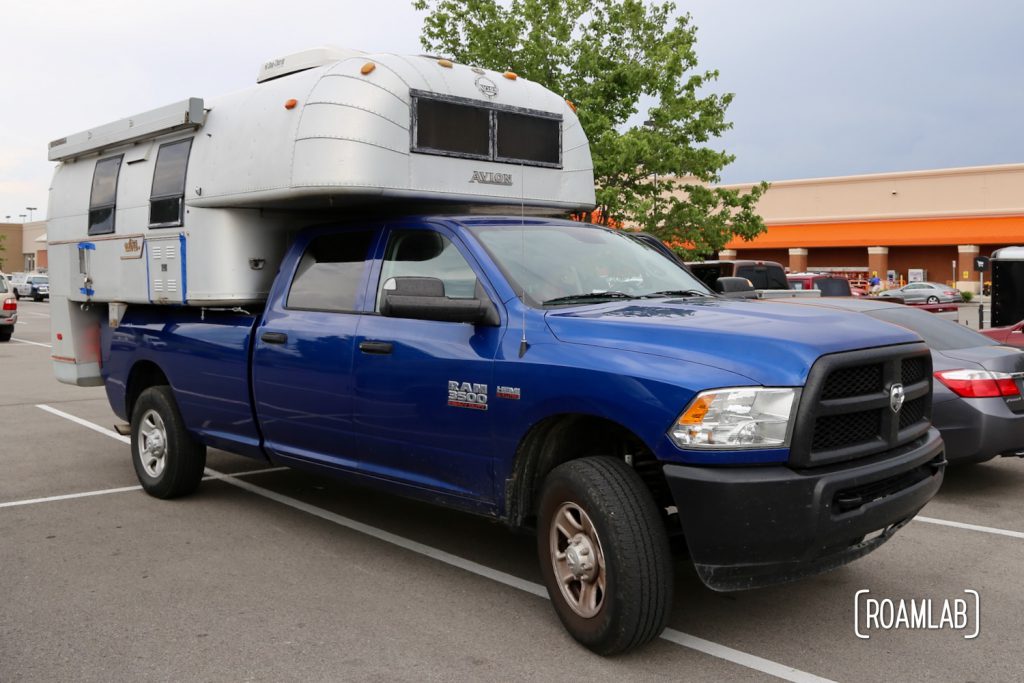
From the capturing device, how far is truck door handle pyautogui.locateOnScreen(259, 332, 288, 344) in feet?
19.5

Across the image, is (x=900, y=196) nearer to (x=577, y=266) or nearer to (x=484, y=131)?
(x=484, y=131)

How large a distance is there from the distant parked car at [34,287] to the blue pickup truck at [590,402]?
52180 millimetres

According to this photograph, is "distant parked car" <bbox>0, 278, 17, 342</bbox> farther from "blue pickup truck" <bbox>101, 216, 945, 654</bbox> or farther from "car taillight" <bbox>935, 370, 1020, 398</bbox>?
"car taillight" <bbox>935, 370, 1020, 398</bbox>

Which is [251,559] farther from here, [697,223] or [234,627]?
[697,223]

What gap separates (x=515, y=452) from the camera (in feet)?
14.9

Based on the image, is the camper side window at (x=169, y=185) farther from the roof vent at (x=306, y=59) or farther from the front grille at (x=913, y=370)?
the front grille at (x=913, y=370)

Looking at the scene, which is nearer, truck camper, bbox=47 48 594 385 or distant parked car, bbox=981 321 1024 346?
truck camper, bbox=47 48 594 385

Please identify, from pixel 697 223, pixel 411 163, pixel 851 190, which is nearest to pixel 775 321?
pixel 411 163

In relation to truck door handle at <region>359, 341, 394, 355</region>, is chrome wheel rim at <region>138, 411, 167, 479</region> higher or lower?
lower

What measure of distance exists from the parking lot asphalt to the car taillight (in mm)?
815

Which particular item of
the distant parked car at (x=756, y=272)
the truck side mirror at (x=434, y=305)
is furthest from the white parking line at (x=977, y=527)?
the distant parked car at (x=756, y=272)

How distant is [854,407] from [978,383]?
390cm

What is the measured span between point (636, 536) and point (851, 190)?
5305 cm

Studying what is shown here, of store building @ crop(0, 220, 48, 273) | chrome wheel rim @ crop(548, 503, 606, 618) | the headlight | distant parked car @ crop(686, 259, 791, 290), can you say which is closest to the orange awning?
distant parked car @ crop(686, 259, 791, 290)
